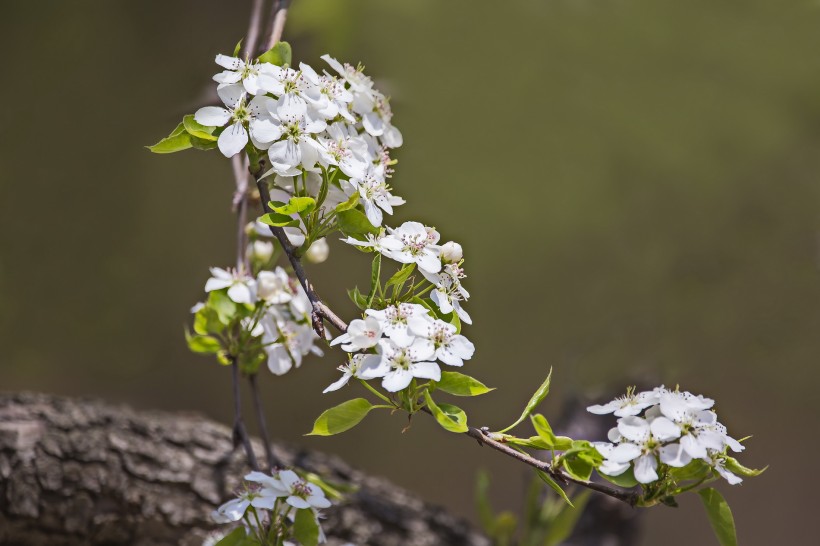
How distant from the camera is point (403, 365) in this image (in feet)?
1.59

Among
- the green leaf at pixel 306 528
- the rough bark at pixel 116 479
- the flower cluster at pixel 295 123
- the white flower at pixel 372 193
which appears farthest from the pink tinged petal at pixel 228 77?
the rough bark at pixel 116 479

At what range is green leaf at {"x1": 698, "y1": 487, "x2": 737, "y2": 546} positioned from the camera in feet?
1.65

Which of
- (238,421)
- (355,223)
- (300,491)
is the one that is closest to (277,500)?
(300,491)

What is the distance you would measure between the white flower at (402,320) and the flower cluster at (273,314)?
0.21m

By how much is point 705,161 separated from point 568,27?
1.13 ft

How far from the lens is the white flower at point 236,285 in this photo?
68cm

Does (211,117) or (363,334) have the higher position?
(211,117)

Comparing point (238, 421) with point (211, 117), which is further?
point (238, 421)

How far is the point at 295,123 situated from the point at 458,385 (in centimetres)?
20

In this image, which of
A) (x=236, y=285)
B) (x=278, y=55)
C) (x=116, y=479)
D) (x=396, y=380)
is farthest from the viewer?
(x=116, y=479)

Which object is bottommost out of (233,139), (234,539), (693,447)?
(234,539)

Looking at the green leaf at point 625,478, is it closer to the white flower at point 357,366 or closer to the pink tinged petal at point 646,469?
the pink tinged petal at point 646,469

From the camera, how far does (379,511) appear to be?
3.53ft

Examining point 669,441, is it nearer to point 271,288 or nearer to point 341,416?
point 341,416
